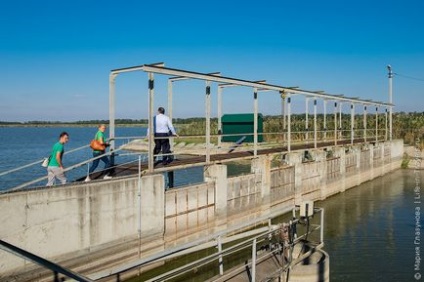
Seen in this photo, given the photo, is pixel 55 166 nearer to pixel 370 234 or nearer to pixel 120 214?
pixel 120 214

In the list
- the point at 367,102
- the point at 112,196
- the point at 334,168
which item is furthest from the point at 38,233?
the point at 367,102

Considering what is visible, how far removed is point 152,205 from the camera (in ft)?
39.4

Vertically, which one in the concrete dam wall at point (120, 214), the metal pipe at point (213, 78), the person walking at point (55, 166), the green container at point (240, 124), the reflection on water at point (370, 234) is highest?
the metal pipe at point (213, 78)

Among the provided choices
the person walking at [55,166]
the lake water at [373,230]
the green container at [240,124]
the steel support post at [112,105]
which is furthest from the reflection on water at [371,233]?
the green container at [240,124]

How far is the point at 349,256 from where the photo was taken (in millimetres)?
14297

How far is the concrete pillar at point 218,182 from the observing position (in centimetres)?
1496

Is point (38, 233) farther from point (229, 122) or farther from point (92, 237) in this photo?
point (229, 122)

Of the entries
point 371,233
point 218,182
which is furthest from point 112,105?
point 371,233

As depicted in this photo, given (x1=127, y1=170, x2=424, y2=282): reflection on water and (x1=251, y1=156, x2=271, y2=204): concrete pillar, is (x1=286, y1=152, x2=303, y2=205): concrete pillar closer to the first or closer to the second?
(x1=127, y1=170, x2=424, y2=282): reflection on water

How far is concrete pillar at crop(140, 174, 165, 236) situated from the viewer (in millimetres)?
11773

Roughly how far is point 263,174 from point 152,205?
7.30m

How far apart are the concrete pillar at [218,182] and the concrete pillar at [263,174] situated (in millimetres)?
2785

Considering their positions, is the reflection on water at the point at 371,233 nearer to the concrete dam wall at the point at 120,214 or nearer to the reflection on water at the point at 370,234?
the reflection on water at the point at 370,234

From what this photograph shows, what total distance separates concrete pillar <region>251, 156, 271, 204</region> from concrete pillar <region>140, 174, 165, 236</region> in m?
6.35
